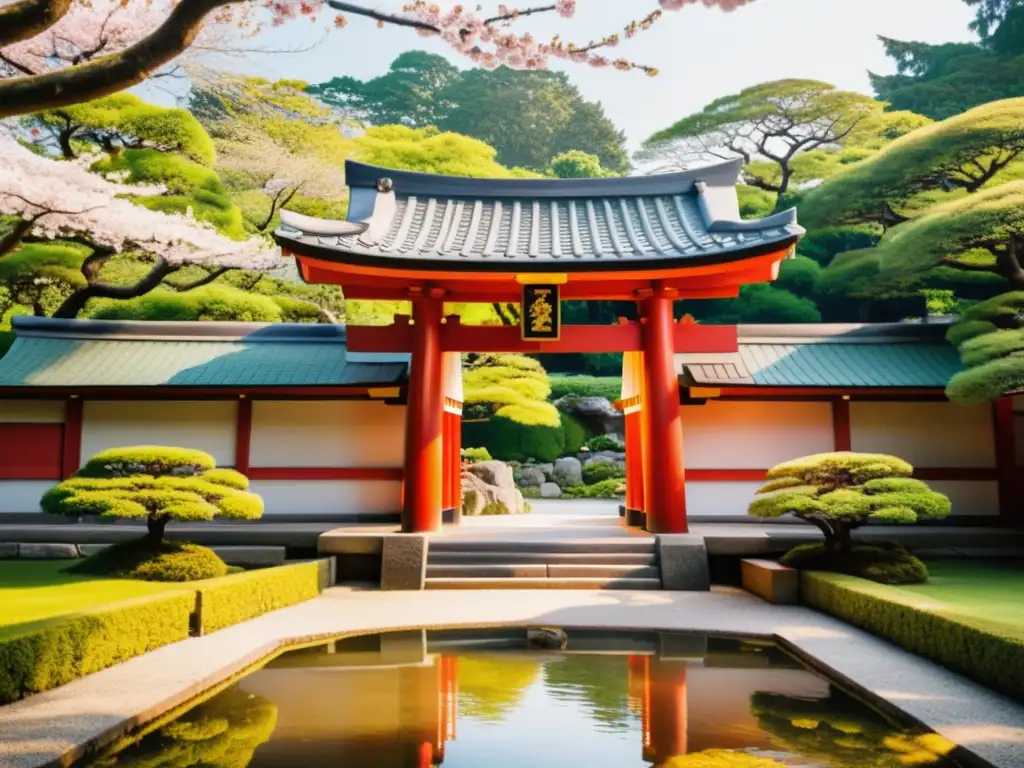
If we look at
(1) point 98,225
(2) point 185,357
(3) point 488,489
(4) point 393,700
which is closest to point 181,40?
(4) point 393,700

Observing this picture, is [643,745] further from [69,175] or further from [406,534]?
[69,175]

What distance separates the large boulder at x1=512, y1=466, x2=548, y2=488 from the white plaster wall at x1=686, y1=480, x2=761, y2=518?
1419cm

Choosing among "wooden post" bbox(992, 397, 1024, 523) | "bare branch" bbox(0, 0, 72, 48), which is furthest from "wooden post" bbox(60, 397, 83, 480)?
"wooden post" bbox(992, 397, 1024, 523)

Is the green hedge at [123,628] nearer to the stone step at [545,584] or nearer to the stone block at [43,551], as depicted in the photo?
the stone step at [545,584]

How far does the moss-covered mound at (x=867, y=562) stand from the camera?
32.1 ft

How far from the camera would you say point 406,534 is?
11.8 metres

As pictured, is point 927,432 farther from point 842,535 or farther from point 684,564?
point 684,564

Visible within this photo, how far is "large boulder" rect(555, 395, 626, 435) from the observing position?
103 feet

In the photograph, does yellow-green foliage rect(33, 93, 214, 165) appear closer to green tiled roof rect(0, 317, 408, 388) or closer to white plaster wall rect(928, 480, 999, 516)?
green tiled roof rect(0, 317, 408, 388)

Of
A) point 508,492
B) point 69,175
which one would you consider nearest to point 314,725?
point 69,175

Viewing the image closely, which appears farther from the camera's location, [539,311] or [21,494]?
[21,494]

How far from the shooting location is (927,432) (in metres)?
14.9

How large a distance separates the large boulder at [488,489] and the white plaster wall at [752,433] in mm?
6968

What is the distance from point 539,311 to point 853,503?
531 centimetres
